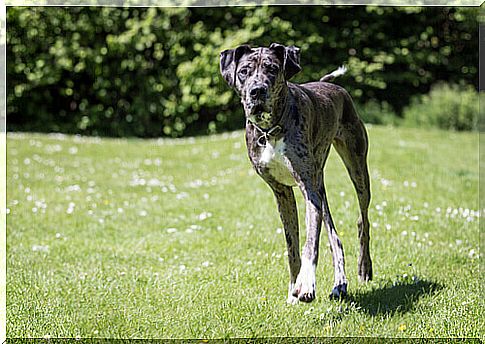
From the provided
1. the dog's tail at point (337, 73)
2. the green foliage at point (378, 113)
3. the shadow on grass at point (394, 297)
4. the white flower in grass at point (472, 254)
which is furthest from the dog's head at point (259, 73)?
the green foliage at point (378, 113)

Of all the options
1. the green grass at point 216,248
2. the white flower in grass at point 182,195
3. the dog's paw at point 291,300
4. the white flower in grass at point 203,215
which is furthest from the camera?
the white flower in grass at point 182,195

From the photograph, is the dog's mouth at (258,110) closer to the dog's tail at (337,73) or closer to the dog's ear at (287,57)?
the dog's ear at (287,57)

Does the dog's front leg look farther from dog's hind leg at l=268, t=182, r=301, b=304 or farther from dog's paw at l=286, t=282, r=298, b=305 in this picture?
dog's paw at l=286, t=282, r=298, b=305

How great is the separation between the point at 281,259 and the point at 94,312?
1724 mm

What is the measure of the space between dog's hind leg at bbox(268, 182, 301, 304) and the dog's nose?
2.59ft

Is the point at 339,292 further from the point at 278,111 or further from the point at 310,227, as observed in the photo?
the point at 278,111

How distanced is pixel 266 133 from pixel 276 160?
17 cm

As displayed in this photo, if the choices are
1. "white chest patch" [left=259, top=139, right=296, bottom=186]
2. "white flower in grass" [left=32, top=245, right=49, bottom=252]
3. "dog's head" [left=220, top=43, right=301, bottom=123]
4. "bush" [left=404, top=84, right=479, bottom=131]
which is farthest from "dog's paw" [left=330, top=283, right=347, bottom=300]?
"bush" [left=404, top=84, right=479, bottom=131]

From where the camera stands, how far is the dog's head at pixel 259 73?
3.96 meters

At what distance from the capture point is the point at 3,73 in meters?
4.41

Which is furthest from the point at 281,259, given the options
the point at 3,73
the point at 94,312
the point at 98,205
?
the point at 98,205

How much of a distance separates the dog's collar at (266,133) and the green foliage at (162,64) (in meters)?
8.91

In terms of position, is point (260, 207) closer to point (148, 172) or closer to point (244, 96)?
point (148, 172)

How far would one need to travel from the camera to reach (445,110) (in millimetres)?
14188
